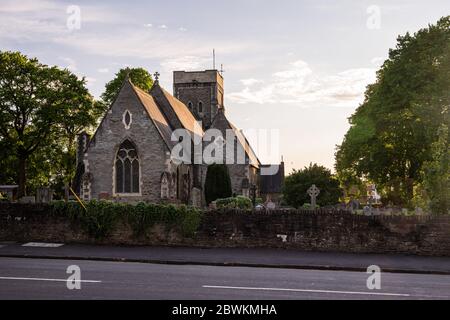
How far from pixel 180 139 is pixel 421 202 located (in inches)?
956

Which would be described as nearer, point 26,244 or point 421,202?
point 26,244

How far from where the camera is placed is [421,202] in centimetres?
2455

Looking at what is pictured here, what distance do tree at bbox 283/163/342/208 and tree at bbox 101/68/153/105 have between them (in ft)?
75.4

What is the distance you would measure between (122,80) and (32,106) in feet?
37.8

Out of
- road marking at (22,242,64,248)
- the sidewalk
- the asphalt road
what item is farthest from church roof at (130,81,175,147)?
the asphalt road

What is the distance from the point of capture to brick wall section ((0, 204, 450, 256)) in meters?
18.8

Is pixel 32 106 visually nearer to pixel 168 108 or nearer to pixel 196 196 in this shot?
pixel 168 108

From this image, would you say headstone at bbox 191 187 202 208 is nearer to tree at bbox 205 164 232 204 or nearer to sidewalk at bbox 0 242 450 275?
tree at bbox 205 164 232 204

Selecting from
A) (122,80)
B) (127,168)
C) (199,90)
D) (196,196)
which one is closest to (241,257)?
(127,168)

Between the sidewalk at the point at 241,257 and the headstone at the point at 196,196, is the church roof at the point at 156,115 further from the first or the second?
the sidewalk at the point at 241,257

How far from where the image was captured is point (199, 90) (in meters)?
64.1
